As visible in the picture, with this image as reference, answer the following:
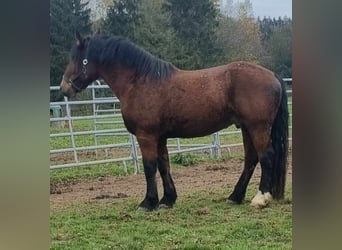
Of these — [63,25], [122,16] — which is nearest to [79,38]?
[63,25]

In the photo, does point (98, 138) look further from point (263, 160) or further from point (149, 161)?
point (263, 160)

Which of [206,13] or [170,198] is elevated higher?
[206,13]

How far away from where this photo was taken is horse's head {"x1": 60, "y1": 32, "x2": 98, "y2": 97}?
2.36 metres

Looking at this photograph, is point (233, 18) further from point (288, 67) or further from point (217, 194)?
point (217, 194)

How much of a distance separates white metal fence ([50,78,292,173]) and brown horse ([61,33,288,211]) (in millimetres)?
37

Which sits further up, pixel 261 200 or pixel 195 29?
pixel 195 29

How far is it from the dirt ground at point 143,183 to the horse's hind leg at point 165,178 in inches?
0.9

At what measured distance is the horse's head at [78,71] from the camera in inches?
92.9

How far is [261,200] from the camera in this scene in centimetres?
238

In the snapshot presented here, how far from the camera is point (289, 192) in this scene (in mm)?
2332

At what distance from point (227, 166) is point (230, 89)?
36cm

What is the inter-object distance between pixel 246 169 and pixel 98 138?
2.27 feet
